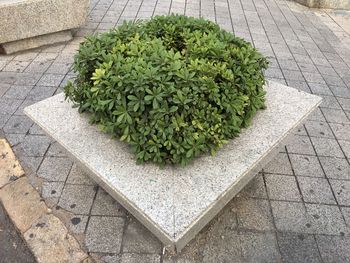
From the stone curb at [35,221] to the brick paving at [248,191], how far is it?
0.26 feet

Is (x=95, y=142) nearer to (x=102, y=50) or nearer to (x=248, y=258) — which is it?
(x=102, y=50)

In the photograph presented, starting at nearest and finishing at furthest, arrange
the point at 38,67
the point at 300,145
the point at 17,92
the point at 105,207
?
the point at 105,207 < the point at 300,145 < the point at 17,92 < the point at 38,67

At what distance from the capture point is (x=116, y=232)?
2533 mm

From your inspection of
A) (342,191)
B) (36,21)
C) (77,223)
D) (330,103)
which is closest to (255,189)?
(342,191)

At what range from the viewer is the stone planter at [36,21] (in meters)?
4.50

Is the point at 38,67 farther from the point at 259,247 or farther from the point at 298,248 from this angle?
the point at 298,248

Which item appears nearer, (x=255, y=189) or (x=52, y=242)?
(x=52, y=242)

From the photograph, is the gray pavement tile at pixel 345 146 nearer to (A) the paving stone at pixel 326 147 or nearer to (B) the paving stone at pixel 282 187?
(A) the paving stone at pixel 326 147

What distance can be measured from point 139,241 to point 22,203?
43.7 inches

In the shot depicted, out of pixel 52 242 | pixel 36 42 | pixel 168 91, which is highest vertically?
pixel 168 91

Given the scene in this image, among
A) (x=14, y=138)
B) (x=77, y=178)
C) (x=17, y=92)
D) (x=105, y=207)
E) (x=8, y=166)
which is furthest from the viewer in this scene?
(x=17, y=92)

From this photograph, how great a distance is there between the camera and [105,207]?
2.71 metres

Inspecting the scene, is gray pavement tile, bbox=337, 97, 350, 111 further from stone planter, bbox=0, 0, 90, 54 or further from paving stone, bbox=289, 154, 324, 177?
stone planter, bbox=0, 0, 90, 54

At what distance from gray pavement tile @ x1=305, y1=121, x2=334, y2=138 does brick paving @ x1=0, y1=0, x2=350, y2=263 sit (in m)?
0.01
